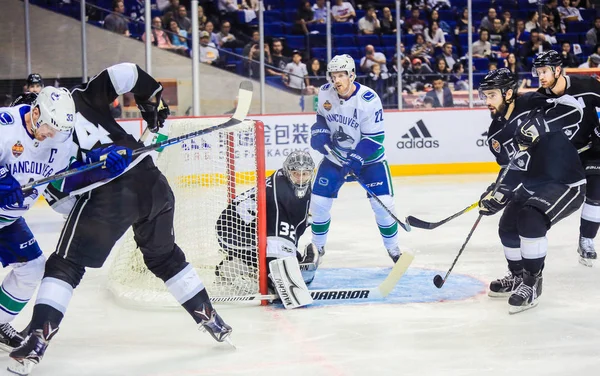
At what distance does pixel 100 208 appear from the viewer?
300 cm

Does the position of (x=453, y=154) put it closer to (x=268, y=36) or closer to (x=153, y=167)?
(x=268, y=36)

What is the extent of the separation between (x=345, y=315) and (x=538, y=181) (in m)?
0.97

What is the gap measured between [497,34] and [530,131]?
6457mm

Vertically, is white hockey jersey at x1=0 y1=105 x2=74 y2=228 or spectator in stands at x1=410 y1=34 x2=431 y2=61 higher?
spectator in stands at x1=410 y1=34 x2=431 y2=61

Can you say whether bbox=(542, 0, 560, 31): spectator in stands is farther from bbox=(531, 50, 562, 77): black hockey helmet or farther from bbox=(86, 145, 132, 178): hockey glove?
bbox=(86, 145, 132, 178): hockey glove

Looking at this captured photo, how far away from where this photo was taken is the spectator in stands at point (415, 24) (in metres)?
9.75

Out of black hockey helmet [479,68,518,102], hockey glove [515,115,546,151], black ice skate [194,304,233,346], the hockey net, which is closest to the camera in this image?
black ice skate [194,304,233,346]

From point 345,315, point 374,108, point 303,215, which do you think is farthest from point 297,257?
point 374,108

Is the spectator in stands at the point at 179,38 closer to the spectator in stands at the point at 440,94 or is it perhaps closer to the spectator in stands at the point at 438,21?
the spectator in stands at the point at 440,94

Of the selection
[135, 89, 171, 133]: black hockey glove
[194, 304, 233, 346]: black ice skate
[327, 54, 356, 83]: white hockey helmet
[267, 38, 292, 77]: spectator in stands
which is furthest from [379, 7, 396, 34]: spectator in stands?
[194, 304, 233, 346]: black ice skate

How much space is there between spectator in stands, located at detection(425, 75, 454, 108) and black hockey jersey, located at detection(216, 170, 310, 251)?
5.13m

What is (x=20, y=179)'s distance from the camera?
9.66 ft

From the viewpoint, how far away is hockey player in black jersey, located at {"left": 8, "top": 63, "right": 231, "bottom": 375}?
9.60 feet

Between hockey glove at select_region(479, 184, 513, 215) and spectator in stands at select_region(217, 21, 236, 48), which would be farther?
spectator in stands at select_region(217, 21, 236, 48)
